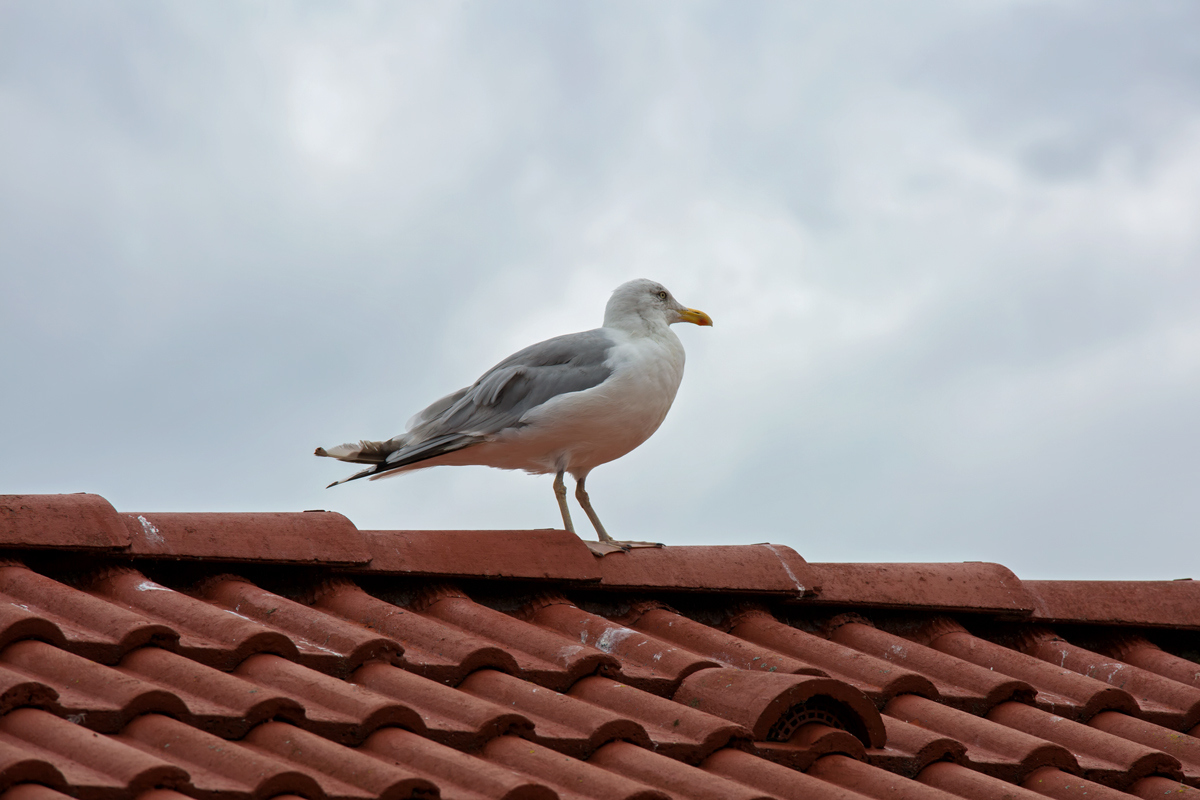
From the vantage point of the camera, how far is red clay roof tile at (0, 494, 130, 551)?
11.4 feet

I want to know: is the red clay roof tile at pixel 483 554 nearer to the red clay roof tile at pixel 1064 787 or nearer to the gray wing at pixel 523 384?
the gray wing at pixel 523 384

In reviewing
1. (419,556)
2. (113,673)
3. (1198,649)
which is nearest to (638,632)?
(419,556)

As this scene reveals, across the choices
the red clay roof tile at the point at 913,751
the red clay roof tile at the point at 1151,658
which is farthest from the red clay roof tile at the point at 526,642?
the red clay roof tile at the point at 1151,658

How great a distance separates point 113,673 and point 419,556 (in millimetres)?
1385

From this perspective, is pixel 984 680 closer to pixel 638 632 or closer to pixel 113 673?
pixel 638 632

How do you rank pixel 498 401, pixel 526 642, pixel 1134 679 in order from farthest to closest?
pixel 498 401 → pixel 1134 679 → pixel 526 642

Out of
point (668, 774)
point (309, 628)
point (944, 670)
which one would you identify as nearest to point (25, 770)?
point (309, 628)

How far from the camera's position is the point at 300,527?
3953mm

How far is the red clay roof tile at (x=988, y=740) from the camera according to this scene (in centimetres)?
356

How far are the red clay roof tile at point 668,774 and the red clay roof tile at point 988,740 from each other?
97 centimetres

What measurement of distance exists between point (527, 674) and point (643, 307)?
2.78 meters

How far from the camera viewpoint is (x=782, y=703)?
3.25 m

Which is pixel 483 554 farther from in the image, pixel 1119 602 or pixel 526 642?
pixel 1119 602

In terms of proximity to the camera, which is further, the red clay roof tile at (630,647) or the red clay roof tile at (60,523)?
the red clay roof tile at (630,647)
